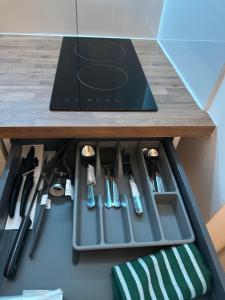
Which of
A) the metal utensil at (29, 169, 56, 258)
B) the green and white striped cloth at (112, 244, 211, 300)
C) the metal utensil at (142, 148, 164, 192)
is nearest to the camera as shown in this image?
the green and white striped cloth at (112, 244, 211, 300)

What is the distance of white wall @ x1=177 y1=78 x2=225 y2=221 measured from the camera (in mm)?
659

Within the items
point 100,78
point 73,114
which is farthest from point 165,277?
point 100,78

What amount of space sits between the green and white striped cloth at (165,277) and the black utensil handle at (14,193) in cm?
31

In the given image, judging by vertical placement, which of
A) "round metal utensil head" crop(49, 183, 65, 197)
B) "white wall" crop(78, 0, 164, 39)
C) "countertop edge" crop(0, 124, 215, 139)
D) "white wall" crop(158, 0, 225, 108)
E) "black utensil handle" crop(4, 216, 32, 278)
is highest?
"white wall" crop(78, 0, 164, 39)

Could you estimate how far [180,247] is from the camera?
1.72ft

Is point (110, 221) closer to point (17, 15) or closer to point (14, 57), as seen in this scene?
point (14, 57)

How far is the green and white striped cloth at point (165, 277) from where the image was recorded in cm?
46

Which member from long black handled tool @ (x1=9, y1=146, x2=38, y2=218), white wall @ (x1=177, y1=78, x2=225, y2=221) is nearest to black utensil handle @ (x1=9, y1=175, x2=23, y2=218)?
long black handled tool @ (x1=9, y1=146, x2=38, y2=218)

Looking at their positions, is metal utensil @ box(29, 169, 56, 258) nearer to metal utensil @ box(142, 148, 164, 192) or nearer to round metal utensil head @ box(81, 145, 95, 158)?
round metal utensil head @ box(81, 145, 95, 158)

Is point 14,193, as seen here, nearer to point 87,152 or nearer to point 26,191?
point 26,191

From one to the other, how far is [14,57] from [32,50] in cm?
11

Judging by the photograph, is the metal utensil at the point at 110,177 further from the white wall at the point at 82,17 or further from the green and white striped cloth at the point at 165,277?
the white wall at the point at 82,17

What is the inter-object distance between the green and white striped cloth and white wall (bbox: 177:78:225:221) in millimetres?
236

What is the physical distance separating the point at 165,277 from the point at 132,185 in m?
0.26
